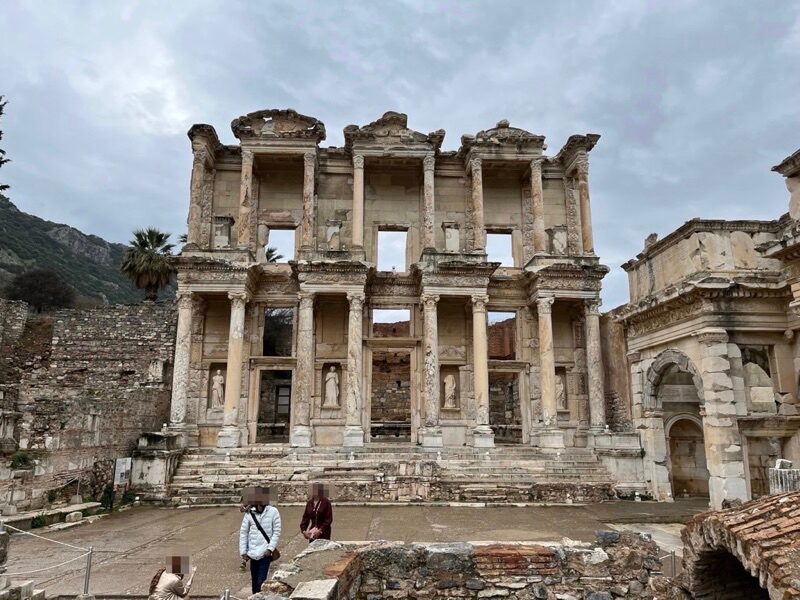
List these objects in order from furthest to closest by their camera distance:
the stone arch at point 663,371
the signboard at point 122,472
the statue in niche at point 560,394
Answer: the statue in niche at point 560,394 < the signboard at point 122,472 < the stone arch at point 663,371

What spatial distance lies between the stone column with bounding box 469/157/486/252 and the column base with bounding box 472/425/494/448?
6.65 metres

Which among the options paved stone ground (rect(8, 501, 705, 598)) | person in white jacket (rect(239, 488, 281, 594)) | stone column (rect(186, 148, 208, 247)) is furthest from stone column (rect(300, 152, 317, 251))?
person in white jacket (rect(239, 488, 281, 594))

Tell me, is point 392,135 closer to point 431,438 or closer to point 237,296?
point 237,296

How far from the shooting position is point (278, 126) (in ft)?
70.0

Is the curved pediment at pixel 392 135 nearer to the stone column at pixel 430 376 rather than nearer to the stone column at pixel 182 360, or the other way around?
the stone column at pixel 430 376

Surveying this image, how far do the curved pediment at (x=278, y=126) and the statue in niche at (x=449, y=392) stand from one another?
33.7 ft

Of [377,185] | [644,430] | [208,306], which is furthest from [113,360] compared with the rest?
[644,430]

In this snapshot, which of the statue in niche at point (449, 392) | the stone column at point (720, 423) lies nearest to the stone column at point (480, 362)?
the statue in niche at point (449, 392)

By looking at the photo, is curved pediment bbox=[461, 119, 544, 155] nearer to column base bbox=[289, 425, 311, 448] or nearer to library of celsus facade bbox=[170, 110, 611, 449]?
library of celsus facade bbox=[170, 110, 611, 449]

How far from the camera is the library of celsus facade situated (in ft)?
63.0

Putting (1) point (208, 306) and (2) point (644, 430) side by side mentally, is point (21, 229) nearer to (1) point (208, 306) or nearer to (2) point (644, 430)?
(1) point (208, 306)

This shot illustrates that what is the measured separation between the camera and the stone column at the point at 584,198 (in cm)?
2148

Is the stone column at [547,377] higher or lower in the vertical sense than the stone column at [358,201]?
lower

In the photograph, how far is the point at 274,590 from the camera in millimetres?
4797
